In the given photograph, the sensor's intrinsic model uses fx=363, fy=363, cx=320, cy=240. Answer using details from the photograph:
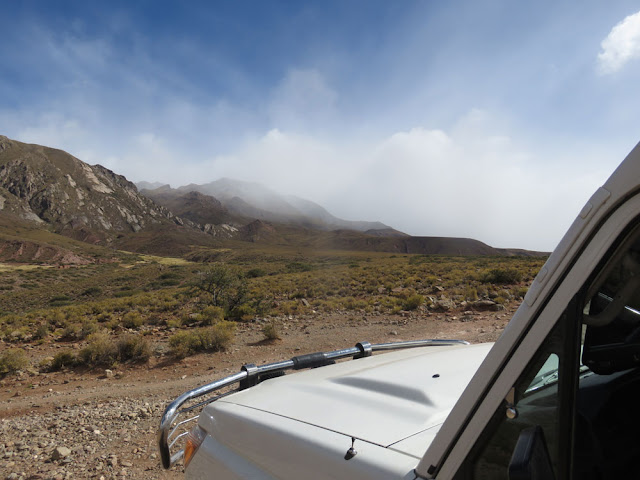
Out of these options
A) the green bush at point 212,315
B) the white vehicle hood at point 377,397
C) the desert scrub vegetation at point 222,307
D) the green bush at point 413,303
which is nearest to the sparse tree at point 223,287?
the desert scrub vegetation at point 222,307

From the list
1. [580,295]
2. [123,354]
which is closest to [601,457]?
[580,295]

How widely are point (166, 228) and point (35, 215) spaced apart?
38.1m

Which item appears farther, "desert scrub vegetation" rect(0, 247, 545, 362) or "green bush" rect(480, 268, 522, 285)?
"green bush" rect(480, 268, 522, 285)

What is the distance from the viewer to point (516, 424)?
1.02 metres

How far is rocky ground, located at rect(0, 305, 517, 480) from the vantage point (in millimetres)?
4234

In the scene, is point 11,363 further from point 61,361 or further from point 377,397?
point 377,397

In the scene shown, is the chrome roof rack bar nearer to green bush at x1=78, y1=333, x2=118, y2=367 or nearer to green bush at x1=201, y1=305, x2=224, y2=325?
green bush at x1=78, y1=333, x2=118, y2=367

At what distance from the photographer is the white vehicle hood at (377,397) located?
4.53 ft

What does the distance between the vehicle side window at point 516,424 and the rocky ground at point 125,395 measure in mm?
4032

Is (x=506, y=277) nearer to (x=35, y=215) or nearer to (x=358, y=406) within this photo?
(x=358, y=406)

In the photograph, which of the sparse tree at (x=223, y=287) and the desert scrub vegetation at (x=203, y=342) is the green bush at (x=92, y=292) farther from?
the desert scrub vegetation at (x=203, y=342)

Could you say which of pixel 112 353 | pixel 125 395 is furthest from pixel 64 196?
pixel 125 395

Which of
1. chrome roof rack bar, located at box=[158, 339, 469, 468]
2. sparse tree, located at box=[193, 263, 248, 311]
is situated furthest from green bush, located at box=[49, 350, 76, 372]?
chrome roof rack bar, located at box=[158, 339, 469, 468]

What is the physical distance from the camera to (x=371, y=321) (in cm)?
1197
